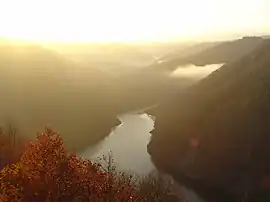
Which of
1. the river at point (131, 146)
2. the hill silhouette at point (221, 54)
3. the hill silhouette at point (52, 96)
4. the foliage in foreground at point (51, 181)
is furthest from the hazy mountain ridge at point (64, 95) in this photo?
the foliage in foreground at point (51, 181)

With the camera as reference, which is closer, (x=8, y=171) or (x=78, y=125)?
(x=8, y=171)

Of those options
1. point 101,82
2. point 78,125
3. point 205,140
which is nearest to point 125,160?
point 205,140

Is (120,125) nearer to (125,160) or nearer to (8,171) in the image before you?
(125,160)

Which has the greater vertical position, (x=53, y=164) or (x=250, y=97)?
(x=53, y=164)

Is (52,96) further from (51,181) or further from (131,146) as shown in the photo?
(51,181)

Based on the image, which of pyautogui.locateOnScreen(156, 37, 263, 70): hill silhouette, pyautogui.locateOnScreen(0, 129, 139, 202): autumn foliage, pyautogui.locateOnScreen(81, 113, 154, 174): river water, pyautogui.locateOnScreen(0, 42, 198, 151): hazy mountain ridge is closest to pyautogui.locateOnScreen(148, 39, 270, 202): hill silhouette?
pyautogui.locateOnScreen(81, 113, 154, 174): river water

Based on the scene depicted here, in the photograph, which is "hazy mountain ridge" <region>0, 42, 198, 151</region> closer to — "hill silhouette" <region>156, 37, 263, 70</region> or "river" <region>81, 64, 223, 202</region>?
"river" <region>81, 64, 223, 202</region>

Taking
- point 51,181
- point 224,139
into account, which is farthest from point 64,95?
point 51,181
